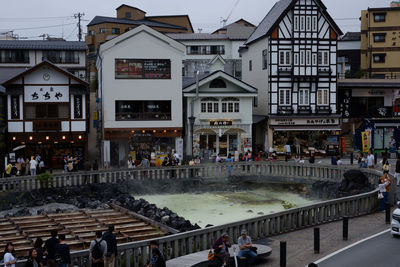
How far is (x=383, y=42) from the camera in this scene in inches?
2515

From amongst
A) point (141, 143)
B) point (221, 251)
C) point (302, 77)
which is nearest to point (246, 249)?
point (221, 251)

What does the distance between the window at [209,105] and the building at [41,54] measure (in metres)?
16.2

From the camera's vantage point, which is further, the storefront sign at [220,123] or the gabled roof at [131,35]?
the storefront sign at [220,123]

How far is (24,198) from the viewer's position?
31891mm

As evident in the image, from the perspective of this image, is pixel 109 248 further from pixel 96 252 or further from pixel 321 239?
pixel 321 239

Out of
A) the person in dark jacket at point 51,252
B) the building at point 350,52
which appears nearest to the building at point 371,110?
the building at point 350,52

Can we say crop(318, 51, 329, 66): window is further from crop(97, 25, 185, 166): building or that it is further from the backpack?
the backpack

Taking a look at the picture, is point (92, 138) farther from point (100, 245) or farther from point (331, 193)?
point (100, 245)

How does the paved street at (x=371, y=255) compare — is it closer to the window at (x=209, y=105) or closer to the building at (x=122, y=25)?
the window at (x=209, y=105)

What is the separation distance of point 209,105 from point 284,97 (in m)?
8.01

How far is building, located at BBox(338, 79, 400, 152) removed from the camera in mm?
52125

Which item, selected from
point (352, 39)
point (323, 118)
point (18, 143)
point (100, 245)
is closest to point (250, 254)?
point (100, 245)

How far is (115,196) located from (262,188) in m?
11.8

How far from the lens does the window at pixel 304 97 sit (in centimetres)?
5072
